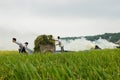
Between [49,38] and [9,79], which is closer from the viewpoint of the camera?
[9,79]

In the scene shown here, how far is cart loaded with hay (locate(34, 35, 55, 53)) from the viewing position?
36.7 meters

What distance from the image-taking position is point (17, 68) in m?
7.05

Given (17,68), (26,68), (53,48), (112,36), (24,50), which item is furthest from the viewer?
(112,36)

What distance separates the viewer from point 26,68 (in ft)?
21.1

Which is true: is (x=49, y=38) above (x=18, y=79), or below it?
above

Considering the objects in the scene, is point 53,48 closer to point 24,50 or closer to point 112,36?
point 24,50

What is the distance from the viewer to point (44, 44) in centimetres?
3709

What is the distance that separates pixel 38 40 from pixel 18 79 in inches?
1244

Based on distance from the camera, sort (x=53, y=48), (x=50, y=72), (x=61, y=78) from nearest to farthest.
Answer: (x=61, y=78)
(x=50, y=72)
(x=53, y=48)

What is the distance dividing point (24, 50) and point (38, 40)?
6225 mm

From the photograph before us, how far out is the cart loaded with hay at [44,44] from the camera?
120 feet

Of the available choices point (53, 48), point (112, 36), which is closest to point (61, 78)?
point (53, 48)

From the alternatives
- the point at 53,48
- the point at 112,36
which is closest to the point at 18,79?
the point at 53,48

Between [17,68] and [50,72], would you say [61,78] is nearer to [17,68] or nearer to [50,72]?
[50,72]
